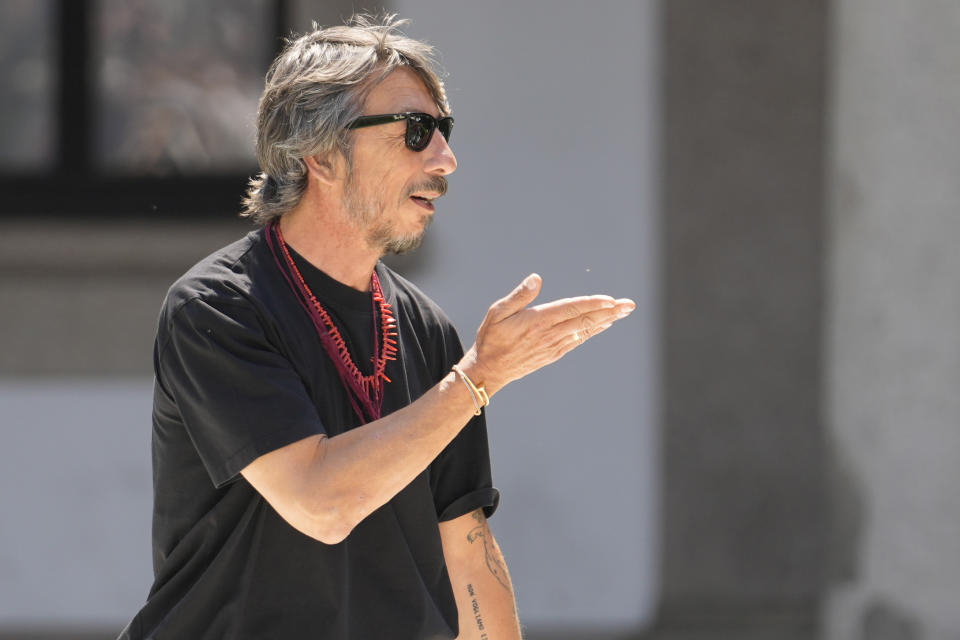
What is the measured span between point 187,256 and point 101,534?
112 cm

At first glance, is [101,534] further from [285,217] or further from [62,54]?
[285,217]

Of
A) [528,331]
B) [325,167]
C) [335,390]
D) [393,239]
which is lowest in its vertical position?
[335,390]

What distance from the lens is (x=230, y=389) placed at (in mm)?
2018

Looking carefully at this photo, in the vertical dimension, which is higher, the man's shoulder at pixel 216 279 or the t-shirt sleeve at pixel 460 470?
the man's shoulder at pixel 216 279

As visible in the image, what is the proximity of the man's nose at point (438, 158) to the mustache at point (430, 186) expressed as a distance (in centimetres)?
1

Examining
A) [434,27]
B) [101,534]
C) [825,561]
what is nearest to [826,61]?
[434,27]

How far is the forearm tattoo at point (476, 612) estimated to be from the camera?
8.08ft

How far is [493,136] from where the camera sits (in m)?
5.16

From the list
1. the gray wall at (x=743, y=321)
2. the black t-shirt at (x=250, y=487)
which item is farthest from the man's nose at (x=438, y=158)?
the gray wall at (x=743, y=321)

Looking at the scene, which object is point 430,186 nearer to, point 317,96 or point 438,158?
point 438,158

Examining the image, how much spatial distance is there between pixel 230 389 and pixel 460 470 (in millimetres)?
595

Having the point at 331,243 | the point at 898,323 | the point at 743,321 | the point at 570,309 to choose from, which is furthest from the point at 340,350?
the point at 743,321

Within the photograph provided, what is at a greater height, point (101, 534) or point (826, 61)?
point (826, 61)

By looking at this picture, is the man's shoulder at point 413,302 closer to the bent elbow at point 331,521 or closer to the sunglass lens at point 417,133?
the sunglass lens at point 417,133
